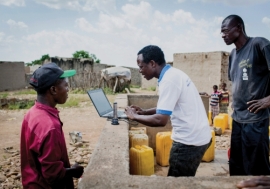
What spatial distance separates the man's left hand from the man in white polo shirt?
0.43 meters

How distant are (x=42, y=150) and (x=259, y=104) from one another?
5.92 feet

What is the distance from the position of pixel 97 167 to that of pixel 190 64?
12099 millimetres

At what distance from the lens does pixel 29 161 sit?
1.69m

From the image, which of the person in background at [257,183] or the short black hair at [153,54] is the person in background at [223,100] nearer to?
the short black hair at [153,54]

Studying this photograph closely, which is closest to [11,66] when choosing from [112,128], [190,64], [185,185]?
[190,64]

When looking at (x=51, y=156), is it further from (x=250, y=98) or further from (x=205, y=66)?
(x=205, y=66)

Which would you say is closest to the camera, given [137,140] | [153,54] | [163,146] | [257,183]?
[257,183]

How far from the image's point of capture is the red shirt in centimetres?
157

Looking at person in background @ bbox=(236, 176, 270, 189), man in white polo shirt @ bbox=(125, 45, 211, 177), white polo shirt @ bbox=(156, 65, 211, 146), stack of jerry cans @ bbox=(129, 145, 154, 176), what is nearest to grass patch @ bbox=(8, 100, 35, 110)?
stack of jerry cans @ bbox=(129, 145, 154, 176)

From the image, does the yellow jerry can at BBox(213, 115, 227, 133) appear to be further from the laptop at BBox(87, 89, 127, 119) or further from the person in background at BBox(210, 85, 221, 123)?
the laptop at BBox(87, 89, 127, 119)

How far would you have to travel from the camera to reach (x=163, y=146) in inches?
170

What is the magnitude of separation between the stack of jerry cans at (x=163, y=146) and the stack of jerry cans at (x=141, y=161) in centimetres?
128

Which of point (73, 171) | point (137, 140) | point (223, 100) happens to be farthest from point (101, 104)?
point (223, 100)

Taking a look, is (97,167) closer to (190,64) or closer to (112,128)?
(112,128)
